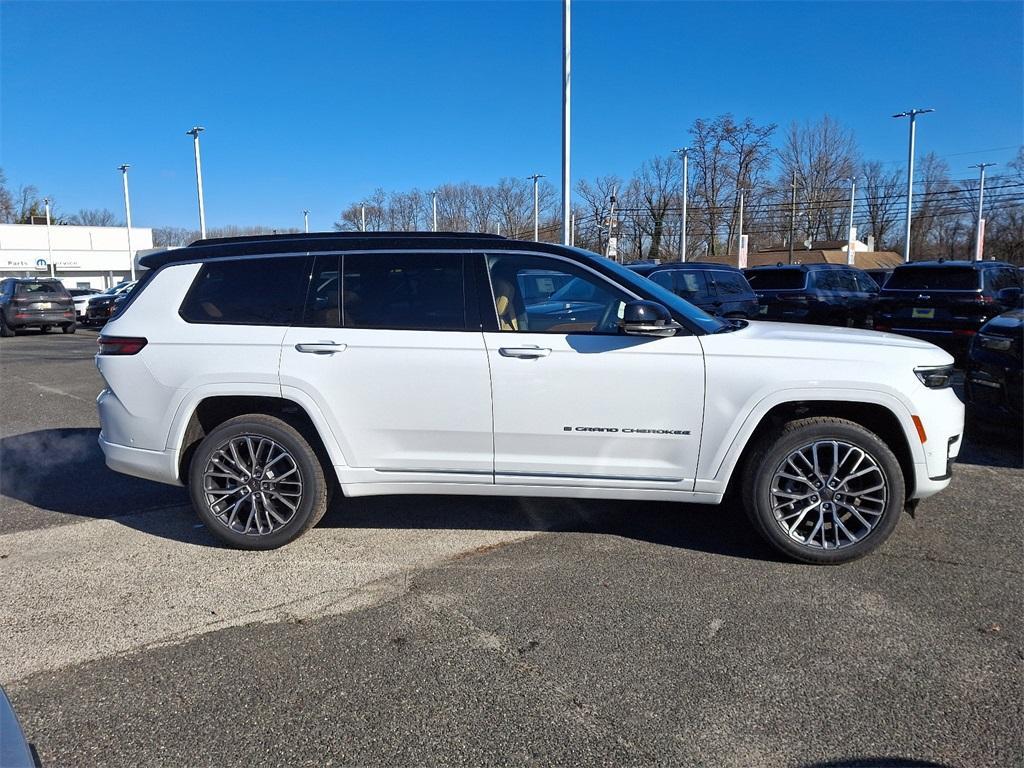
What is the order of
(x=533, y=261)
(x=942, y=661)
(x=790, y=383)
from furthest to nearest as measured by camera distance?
(x=533, y=261) < (x=790, y=383) < (x=942, y=661)

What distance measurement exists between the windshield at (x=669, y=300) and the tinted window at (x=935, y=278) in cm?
959

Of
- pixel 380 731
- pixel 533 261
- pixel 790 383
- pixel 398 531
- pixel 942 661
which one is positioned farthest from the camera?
pixel 398 531

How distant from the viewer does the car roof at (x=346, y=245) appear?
4605mm

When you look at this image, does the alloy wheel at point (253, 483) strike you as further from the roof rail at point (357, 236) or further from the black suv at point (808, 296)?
the black suv at point (808, 296)

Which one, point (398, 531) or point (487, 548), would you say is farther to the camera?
point (398, 531)

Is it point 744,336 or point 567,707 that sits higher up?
point 744,336

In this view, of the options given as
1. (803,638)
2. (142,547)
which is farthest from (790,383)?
(142,547)

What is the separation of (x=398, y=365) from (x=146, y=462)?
1715mm

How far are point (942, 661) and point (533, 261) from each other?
2.86m

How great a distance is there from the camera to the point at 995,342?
7180 millimetres

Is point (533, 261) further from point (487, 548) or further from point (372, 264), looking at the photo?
point (487, 548)

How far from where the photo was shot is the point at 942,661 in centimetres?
330

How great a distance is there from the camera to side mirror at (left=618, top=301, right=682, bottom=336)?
4.16m

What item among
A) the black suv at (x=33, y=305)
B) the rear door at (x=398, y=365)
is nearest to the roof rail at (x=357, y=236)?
the rear door at (x=398, y=365)
